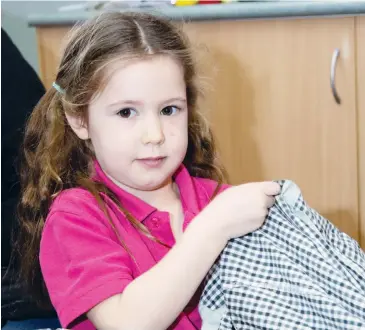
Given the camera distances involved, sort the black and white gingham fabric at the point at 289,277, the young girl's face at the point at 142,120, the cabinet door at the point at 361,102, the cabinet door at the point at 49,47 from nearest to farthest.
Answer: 1. the black and white gingham fabric at the point at 289,277
2. the young girl's face at the point at 142,120
3. the cabinet door at the point at 361,102
4. the cabinet door at the point at 49,47

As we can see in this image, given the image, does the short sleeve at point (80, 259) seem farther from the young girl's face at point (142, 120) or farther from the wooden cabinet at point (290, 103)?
the wooden cabinet at point (290, 103)

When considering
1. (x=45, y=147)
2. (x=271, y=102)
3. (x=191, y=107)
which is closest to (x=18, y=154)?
(x=45, y=147)

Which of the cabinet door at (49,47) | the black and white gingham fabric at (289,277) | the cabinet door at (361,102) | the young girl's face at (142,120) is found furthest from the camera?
the cabinet door at (49,47)

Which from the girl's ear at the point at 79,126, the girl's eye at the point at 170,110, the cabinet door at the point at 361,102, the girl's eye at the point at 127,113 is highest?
the girl's eye at the point at 127,113

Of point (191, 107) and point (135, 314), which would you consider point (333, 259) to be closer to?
point (135, 314)

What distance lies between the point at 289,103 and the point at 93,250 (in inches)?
35.1

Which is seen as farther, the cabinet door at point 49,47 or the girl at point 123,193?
the cabinet door at point 49,47

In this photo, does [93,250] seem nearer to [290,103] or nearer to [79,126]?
[79,126]

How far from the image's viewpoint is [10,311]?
116 cm

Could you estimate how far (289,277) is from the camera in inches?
33.0

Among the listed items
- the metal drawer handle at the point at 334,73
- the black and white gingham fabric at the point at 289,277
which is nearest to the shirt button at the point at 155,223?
the black and white gingham fabric at the point at 289,277

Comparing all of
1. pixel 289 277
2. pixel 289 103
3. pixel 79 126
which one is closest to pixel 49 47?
pixel 289 103

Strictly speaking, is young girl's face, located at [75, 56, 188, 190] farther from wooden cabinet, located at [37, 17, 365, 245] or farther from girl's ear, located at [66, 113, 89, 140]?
wooden cabinet, located at [37, 17, 365, 245]

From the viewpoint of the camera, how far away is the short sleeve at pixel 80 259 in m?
0.85
